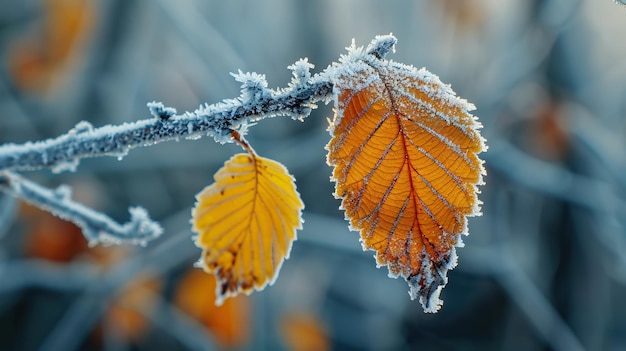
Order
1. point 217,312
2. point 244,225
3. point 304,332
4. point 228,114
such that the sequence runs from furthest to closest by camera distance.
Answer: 1. point 304,332
2. point 217,312
3. point 244,225
4. point 228,114

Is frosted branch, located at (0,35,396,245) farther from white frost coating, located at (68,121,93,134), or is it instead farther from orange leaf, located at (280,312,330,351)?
orange leaf, located at (280,312,330,351)

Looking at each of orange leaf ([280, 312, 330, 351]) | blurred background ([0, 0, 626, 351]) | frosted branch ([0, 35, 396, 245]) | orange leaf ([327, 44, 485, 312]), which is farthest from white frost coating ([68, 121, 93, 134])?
orange leaf ([280, 312, 330, 351])

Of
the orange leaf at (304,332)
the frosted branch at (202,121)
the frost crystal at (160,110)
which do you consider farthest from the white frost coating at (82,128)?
the orange leaf at (304,332)

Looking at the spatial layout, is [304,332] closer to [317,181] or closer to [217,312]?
[217,312]

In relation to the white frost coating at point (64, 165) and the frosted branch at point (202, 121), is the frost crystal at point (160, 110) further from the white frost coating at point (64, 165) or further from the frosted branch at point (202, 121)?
the white frost coating at point (64, 165)

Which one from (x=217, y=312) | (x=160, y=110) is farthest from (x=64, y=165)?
(x=217, y=312)

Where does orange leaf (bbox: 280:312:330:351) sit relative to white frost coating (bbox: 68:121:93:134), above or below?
above
